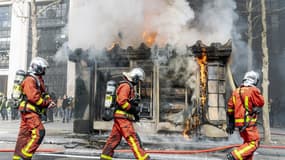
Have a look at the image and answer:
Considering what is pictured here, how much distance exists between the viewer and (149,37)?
10.2 meters

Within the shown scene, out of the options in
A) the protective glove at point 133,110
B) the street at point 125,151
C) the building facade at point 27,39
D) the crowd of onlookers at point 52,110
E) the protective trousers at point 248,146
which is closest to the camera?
the protective trousers at point 248,146

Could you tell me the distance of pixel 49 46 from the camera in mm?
21031

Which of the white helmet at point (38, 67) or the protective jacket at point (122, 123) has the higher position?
the white helmet at point (38, 67)

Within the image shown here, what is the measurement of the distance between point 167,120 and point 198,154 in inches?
102

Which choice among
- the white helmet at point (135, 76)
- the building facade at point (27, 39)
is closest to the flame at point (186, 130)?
the white helmet at point (135, 76)

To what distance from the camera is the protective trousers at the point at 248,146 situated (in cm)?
464

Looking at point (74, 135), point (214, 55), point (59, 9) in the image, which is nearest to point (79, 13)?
point (74, 135)

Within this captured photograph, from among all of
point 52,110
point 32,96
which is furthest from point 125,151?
point 52,110

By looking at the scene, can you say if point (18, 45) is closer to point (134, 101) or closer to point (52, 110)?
point (52, 110)

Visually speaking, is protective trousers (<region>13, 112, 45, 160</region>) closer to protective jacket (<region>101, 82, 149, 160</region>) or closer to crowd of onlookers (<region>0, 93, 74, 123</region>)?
protective jacket (<region>101, 82, 149, 160</region>)

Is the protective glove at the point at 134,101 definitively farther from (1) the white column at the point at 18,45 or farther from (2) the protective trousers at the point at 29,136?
(1) the white column at the point at 18,45

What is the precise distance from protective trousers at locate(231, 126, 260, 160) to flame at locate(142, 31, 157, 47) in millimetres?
5668

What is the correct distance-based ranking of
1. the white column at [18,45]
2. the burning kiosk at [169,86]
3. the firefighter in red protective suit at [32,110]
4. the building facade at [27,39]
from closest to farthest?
the firefighter in red protective suit at [32,110] < the burning kiosk at [169,86] < the building facade at [27,39] < the white column at [18,45]

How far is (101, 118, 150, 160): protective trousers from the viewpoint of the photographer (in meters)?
4.82
